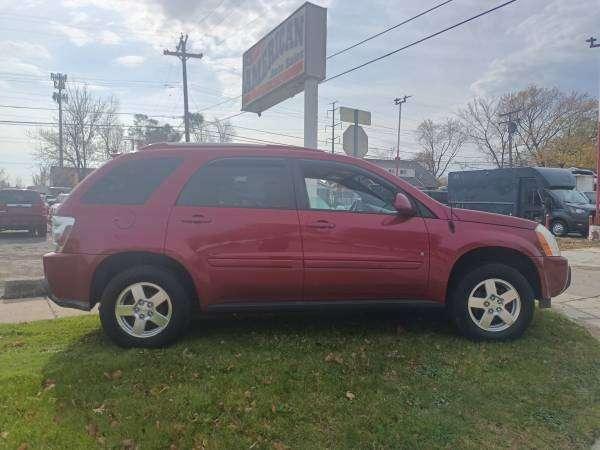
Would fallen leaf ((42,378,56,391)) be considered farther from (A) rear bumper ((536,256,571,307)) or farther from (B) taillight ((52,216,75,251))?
(A) rear bumper ((536,256,571,307))

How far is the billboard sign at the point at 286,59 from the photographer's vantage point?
1231 cm

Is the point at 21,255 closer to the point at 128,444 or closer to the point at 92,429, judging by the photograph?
the point at 92,429

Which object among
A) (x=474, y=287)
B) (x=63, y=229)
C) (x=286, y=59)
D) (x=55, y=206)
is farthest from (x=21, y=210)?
(x=474, y=287)

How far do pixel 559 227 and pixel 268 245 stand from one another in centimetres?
1689

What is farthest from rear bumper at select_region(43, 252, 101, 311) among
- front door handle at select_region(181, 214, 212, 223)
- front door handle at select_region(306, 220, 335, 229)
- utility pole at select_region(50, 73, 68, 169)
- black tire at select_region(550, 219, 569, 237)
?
utility pole at select_region(50, 73, 68, 169)

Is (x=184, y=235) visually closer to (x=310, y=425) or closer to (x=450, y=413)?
(x=310, y=425)

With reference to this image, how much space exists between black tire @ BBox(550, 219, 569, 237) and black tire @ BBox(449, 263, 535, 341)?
49.6 feet

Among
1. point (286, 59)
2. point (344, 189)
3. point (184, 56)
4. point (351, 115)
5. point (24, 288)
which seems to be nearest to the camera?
point (344, 189)

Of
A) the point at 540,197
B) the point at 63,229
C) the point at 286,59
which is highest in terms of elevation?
the point at 286,59

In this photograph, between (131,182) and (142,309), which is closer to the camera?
(142,309)

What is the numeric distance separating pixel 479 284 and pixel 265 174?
2195 mm

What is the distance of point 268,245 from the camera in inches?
156

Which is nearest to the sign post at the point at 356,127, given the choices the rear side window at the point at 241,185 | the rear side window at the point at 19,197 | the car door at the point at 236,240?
the rear side window at the point at 241,185

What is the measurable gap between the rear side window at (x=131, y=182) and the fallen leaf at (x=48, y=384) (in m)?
1.47
